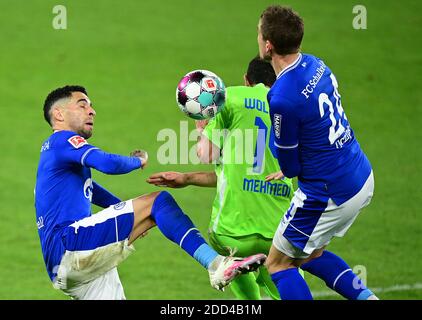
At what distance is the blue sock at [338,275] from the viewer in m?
8.32

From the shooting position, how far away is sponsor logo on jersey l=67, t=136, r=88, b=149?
8297mm

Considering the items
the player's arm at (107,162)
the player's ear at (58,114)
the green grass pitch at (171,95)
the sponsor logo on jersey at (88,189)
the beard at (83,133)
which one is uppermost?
the player's ear at (58,114)

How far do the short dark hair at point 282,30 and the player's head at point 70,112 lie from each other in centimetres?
170

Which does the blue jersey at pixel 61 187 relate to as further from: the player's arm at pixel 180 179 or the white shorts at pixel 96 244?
the player's arm at pixel 180 179

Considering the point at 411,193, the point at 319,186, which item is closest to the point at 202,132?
the point at 319,186

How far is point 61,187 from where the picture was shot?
8.36m

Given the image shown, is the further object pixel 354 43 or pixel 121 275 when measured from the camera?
pixel 354 43

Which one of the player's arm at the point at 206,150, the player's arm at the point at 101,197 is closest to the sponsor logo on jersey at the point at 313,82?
the player's arm at the point at 206,150

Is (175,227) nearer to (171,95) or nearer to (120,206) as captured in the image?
(120,206)

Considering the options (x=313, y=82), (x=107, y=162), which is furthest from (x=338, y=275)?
(x=107, y=162)
